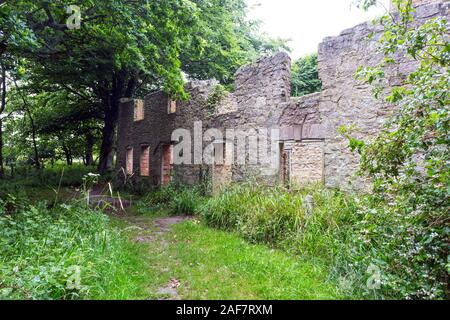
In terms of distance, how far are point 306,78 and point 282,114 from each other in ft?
30.6

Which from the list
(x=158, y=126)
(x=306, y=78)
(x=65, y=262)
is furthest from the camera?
(x=306, y=78)

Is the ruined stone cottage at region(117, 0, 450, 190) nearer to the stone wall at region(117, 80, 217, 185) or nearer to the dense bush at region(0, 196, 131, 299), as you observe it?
the stone wall at region(117, 80, 217, 185)

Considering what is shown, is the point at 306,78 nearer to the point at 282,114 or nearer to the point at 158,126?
the point at 158,126

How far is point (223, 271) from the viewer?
3848 mm

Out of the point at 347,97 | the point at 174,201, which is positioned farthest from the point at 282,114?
the point at 174,201

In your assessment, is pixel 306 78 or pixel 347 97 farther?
pixel 306 78

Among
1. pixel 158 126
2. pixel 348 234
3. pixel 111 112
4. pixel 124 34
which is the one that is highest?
pixel 124 34

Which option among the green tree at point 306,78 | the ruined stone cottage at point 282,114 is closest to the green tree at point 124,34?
the ruined stone cottage at point 282,114

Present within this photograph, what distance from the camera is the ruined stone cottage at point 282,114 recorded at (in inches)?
214

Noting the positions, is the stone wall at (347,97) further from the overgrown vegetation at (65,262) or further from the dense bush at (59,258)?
the dense bush at (59,258)

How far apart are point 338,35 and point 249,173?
353 cm

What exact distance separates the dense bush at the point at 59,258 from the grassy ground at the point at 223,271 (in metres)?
0.36

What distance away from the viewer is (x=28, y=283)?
8.78ft
